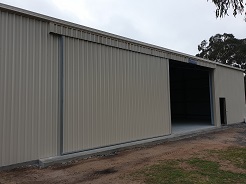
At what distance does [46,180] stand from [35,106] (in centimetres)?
230

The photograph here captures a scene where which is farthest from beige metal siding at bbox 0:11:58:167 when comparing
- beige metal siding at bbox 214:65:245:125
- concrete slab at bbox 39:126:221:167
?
beige metal siding at bbox 214:65:245:125

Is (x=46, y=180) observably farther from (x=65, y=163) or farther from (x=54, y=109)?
(x=54, y=109)

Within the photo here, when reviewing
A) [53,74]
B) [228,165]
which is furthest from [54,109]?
[228,165]

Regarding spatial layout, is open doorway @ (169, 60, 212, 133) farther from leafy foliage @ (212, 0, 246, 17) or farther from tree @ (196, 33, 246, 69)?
tree @ (196, 33, 246, 69)

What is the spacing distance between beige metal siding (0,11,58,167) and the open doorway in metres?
12.0

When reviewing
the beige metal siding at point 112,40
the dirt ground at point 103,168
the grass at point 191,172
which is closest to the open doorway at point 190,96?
the beige metal siding at point 112,40

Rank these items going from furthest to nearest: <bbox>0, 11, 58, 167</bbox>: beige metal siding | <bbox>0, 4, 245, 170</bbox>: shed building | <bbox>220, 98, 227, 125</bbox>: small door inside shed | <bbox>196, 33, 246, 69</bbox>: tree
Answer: <bbox>196, 33, 246, 69</bbox>: tree, <bbox>220, 98, 227, 125</bbox>: small door inside shed, <bbox>0, 4, 245, 170</bbox>: shed building, <bbox>0, 11, 58, 167</bbox>: beige metal siding

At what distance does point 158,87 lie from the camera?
11.2 metres

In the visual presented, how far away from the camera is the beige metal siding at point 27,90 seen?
6559mm

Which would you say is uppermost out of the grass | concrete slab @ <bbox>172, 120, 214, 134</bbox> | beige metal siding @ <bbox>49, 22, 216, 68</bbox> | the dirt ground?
beige metal siding @ <bbox>49, 22, 216, 68</bbox>

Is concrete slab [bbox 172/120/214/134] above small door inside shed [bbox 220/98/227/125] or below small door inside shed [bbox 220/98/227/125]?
below

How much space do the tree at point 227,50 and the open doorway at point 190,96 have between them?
79.2ft

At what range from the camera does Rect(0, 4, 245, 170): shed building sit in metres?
6.72

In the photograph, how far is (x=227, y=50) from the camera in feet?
134
